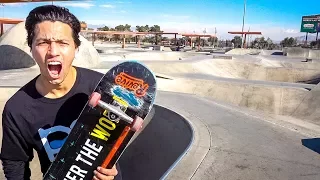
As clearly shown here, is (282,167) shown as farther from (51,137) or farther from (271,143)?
(51,137)

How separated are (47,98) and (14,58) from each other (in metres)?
13.9

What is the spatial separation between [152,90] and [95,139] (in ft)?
1.78

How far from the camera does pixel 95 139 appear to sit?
1852mm

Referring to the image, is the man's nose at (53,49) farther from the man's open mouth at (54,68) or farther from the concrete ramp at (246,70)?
the concrete ramp at (246,70)

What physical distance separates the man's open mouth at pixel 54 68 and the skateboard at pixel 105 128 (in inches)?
11.7

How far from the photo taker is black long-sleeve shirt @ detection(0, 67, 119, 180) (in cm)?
173

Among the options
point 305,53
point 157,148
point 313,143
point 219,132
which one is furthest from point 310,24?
point 157,148

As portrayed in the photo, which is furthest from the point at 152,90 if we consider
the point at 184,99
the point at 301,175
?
the point at 184,99

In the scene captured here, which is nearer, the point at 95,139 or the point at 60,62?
the point at 60,62

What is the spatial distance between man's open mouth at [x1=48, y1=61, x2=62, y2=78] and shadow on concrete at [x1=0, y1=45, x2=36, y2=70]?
1333 centimetres

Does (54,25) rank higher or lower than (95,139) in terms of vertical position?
higher

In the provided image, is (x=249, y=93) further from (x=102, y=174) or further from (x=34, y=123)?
(x=34, y=123)

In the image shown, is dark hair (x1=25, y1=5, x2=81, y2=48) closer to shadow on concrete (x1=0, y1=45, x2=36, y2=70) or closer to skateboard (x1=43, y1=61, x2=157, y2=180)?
skateboard (x1=43, y1=61, x2=157, y2=180)

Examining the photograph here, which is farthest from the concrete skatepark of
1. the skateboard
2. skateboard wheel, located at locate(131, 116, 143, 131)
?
skateboard wheel, located at locate(131, 116, 143, 131)
